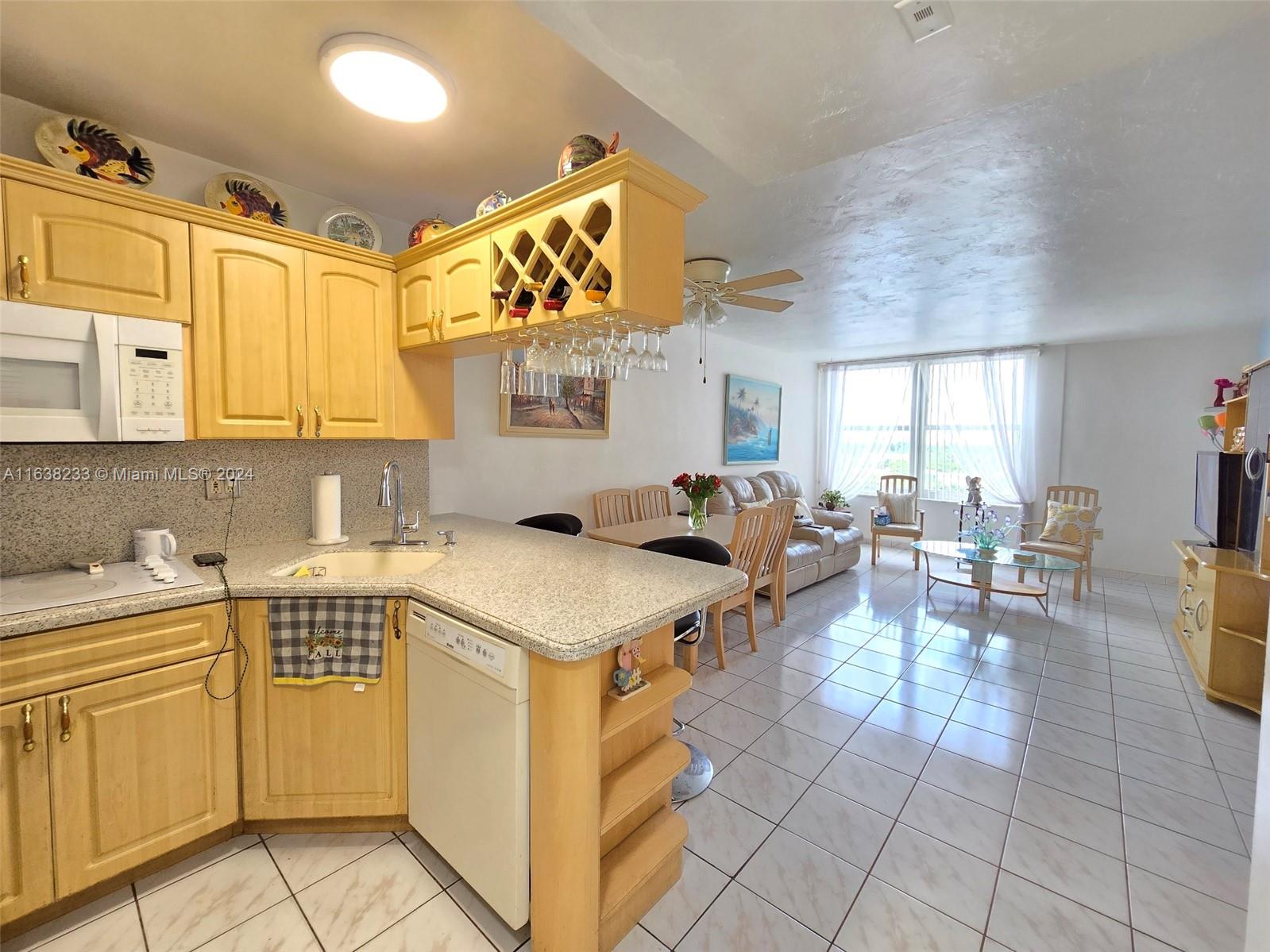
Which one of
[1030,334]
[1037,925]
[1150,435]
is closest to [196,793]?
[1037,925]

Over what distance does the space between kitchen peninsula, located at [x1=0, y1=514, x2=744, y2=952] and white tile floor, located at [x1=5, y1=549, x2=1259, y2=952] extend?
0.51 feet

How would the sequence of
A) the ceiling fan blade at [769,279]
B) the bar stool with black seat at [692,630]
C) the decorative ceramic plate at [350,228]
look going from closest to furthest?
the bar stool with black seat at [692,630] < the decorative ceramic plate at [350,228] < the ceiling fan blade at [769,279]

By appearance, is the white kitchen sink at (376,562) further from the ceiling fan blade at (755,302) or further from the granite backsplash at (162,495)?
the ceiling fan blade at (755,302)

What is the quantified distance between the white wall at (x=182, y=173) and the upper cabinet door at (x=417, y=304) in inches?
22.6

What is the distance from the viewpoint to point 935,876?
1700 millimetres

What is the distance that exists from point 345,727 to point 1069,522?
5.96 meters

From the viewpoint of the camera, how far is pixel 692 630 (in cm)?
247

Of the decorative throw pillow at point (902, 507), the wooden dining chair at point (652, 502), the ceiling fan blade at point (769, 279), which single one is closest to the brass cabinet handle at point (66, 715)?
the ceiling fan blade at point (769, 279)

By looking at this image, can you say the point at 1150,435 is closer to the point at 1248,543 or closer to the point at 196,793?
the point at 1248,543

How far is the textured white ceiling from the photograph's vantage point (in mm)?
1202

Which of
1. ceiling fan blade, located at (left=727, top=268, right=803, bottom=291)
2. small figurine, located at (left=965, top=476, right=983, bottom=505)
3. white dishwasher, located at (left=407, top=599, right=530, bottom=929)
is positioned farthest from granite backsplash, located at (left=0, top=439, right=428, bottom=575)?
small figurine, located at (left=965, top=476, right=983, bottom=505)

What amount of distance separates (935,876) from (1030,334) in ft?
18.1

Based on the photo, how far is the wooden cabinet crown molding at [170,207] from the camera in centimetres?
157

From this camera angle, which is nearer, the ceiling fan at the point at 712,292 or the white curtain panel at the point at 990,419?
the ceiling fan at the point at 712,292
